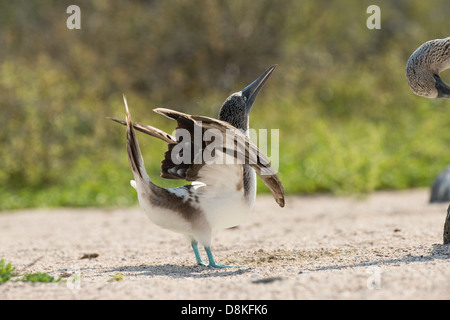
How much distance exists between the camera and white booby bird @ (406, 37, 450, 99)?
14.4 feet

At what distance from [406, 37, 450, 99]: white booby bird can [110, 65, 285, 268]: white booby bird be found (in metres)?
1.41

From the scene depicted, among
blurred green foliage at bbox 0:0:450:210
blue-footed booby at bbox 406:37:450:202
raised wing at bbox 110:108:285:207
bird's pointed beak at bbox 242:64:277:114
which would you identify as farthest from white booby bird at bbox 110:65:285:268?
blurred green foliage at bbox 0:0:450:210

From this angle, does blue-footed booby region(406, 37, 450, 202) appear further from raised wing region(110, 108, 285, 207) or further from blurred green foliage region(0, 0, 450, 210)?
blurred green foliage region(0, 0, 450, 210)

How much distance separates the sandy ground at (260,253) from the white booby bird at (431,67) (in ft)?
3.89

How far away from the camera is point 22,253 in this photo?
550cm

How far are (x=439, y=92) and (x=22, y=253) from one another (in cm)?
394

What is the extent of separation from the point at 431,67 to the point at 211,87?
12.0 metres

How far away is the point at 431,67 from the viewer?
445 centimetres

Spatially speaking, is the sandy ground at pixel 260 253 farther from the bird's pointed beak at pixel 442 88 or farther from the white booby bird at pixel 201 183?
the bird's pointed beak at pixel 442 88

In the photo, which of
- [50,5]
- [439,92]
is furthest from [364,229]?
[50,5]

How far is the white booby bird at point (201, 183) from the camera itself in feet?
12.8

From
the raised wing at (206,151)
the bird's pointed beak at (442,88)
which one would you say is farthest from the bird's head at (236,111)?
the bird's pointed beak at (442,88)

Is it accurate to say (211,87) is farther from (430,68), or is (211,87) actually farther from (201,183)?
(201,183)
